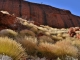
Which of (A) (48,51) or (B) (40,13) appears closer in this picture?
(A) (48,51)

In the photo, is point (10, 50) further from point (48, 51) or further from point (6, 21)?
point (6, 21)

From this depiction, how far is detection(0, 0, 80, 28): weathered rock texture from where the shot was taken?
55656 millimetres

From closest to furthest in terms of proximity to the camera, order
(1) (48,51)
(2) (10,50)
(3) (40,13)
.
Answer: (2) (10,50) < (1) (48,51) < (3) (40,13)

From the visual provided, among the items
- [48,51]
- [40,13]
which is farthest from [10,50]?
[40,13]

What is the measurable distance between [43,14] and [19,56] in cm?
5003

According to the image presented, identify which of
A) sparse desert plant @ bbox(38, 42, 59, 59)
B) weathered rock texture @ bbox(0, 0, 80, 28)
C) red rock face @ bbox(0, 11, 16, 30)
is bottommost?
sparse desert plant @ bbox(38, 42, 59, 59)

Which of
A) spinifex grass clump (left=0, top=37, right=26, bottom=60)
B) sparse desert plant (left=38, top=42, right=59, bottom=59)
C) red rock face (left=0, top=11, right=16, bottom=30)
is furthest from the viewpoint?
red rock face (left=0, top=11, right=16, bottom=30)

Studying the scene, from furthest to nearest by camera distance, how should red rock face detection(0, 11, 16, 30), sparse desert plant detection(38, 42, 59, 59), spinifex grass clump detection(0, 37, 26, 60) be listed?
red rock face detection(0, 11, 16, 30) < sparse desert plant detection(38, 42, 59, 59) < spinifex grass clump detection(0, 37, 26, 60)

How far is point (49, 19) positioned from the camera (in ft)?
190

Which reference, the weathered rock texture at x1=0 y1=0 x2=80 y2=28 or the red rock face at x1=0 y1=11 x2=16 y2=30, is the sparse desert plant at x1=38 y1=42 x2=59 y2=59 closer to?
the red rock face at x1=0 y1=11 x2=16 y2=30

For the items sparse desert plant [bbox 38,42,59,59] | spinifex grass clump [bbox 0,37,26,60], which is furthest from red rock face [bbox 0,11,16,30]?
spinifex grass clump [bbox 0,37,26,60]

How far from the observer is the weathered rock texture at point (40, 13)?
55.7m

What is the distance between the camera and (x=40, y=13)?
58.5m

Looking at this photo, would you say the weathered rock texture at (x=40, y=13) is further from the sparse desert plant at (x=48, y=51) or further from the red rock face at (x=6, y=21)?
the sparse desert plant at (x=48, y=51)
